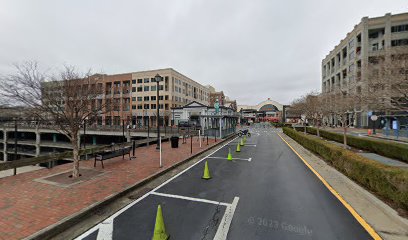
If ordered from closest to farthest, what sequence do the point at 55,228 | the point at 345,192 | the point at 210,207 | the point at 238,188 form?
1. the point at 55,228
2. the point at 210,207
3. the point at 345,192
4. the point at 238,188

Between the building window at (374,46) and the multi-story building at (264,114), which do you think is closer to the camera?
the building window at (374,46)

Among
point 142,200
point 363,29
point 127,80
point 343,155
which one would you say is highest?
point 363,29

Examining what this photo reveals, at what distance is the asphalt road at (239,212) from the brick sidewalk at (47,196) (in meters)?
1.10

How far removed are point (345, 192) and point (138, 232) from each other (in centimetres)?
635

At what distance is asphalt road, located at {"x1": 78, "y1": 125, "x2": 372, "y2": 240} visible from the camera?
147 inches

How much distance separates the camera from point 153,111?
180ft

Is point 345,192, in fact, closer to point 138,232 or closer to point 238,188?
point 238,188

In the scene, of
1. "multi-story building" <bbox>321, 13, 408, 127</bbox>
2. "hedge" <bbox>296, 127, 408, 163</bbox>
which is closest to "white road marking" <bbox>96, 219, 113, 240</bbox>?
"hedge" <bbox>296, 127, 408, 163</bbox>

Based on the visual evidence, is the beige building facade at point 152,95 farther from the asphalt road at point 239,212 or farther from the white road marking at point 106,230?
the white road marking at point 106,230

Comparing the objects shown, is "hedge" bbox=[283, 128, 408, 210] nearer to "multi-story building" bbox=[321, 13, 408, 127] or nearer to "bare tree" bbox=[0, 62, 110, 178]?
"bare tree" bbox=[0, 62, 110, 178]

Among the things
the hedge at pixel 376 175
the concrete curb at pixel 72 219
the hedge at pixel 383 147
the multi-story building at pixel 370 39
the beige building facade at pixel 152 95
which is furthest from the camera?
the beige building facade at pixel 152 95

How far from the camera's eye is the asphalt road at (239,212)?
3740 mm

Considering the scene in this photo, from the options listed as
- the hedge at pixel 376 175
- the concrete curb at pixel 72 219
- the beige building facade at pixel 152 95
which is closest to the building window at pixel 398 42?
the hedge at pixel 376 175

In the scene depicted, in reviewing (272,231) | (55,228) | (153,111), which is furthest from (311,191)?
(153,111)
